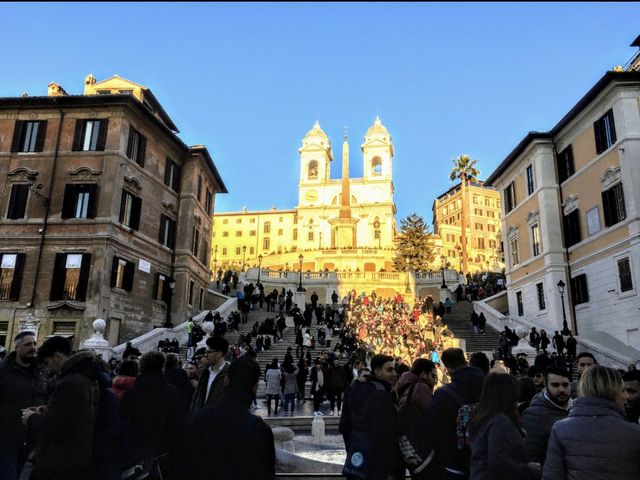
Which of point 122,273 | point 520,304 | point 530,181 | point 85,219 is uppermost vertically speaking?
point 530,181

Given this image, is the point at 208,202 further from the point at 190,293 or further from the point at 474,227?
the point at 474,227

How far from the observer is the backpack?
4.71 metres

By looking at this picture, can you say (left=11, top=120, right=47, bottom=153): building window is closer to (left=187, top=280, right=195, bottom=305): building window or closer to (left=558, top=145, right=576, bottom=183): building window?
(left=187, top=280, right=195, bottom=305): building window

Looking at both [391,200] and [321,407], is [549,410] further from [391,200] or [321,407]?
[391,200]

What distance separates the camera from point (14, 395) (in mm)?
5324

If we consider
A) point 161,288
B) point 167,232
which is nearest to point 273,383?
point 161,288

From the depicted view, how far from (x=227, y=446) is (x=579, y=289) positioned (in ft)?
90.7

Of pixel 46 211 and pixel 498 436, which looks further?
pixel 46 211

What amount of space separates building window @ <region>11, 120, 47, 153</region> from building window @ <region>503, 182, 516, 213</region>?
93.9 ft

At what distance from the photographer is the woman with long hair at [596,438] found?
3.09 m

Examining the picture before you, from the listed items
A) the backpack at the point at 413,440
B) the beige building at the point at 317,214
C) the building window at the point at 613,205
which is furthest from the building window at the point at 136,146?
the beige building at the point at 317,214

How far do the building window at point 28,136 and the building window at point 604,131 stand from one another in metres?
29.1

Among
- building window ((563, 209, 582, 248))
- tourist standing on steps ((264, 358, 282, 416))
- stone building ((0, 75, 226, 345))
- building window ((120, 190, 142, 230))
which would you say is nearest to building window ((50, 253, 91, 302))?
stone building ((0, 75, 226, 345))

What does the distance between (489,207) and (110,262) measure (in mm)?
96451
